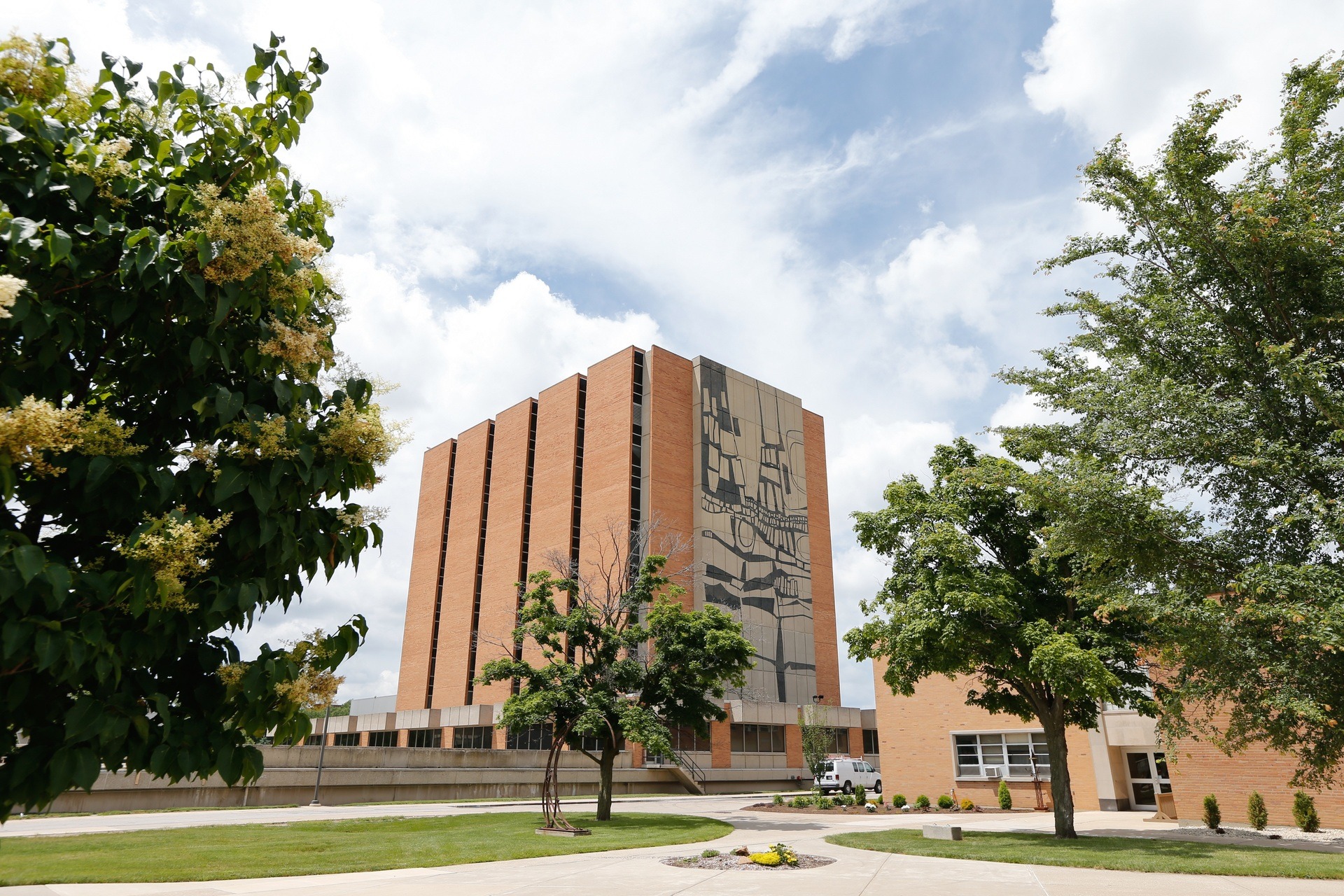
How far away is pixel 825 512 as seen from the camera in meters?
70.6

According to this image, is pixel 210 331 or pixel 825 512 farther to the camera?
pixel 825 512

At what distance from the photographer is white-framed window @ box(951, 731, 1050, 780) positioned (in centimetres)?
3247

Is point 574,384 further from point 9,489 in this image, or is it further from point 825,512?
point 9,489

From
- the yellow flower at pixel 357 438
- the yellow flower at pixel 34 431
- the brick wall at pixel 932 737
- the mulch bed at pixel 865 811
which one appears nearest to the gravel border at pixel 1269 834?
the mulch bed at pixel 865 811

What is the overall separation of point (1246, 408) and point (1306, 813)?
15758 millimetres

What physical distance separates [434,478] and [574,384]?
21.0 meters

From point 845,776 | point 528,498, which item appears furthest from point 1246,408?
point 528,498

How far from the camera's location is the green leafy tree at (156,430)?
279 centimetres

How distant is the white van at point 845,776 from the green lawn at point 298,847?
20774 millimetres

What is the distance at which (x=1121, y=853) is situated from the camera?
1627 cm

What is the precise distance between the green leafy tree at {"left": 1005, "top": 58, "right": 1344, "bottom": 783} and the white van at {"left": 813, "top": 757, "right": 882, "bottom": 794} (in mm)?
30702

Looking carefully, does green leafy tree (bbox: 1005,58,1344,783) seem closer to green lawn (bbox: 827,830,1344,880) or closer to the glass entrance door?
green lawn (bbox: 827,830,1344,880)

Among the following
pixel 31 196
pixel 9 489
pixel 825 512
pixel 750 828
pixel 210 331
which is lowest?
pixel 750 828

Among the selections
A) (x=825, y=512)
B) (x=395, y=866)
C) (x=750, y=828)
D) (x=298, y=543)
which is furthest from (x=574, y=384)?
(x=298, y=543)
